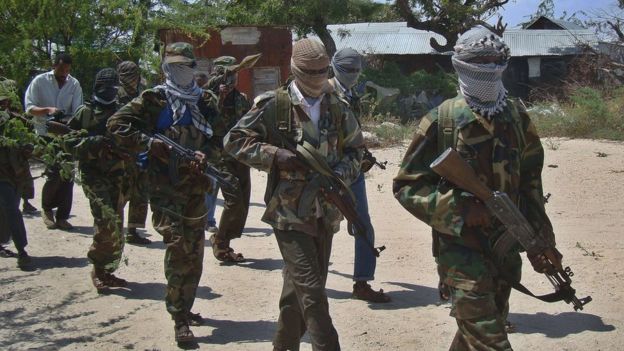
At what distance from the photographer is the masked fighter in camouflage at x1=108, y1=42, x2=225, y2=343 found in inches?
199

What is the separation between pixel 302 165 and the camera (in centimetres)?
418

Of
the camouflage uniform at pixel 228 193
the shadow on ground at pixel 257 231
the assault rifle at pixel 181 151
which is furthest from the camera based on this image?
the shadow on ground at pixel 257 231

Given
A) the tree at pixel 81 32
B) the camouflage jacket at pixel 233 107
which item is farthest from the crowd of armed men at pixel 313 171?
the tree at pixel 81 32

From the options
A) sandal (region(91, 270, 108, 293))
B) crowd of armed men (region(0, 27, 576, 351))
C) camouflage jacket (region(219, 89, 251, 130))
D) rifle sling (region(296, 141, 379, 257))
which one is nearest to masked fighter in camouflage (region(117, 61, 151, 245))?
crowd of armed men (region(0, 27, 576, 351))

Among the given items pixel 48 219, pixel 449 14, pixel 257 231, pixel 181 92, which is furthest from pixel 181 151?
pixel 449 14

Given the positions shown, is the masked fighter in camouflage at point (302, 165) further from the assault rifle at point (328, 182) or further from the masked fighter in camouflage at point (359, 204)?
the masked fighter in camouflage at point (359, 204)

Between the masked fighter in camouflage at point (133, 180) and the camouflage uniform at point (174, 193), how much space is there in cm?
77

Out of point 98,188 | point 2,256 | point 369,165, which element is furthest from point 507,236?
point 2,256

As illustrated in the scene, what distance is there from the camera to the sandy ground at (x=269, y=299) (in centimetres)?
519

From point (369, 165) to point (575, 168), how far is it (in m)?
5.99

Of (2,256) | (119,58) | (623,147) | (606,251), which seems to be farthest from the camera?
(119,58)

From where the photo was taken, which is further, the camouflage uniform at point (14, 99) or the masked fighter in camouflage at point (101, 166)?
the masked fighter in camouflage at point (101, 166)

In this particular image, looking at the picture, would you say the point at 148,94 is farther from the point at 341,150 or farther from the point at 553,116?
the point at 553,116

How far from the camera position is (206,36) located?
15336mm
